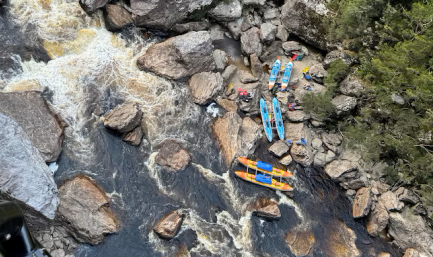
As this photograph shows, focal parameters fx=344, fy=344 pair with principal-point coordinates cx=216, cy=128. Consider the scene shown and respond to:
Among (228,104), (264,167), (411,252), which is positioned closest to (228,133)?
(228,104)

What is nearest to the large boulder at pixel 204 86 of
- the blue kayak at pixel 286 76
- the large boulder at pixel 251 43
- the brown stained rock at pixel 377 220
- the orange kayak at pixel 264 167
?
the large boulder at pixel 251 43

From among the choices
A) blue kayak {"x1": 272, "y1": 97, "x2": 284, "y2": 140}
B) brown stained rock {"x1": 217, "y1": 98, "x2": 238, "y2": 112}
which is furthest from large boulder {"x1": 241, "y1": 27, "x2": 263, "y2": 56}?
brown stained rock {"x1": 217, "y1": 98, "x2": 238, "y2": 112}

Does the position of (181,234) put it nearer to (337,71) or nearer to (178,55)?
(178,55)

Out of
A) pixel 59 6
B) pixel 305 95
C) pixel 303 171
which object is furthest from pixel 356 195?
pixel 59 6

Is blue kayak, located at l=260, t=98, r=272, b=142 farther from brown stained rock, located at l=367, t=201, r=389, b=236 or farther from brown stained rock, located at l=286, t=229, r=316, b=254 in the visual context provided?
brown stained rock, located at l=367, t=201, r=389, b=236

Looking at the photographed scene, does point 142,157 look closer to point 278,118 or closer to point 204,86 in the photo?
point 204,86

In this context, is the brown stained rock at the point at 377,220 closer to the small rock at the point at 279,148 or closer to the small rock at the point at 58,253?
the small rock at the point at 279,148
